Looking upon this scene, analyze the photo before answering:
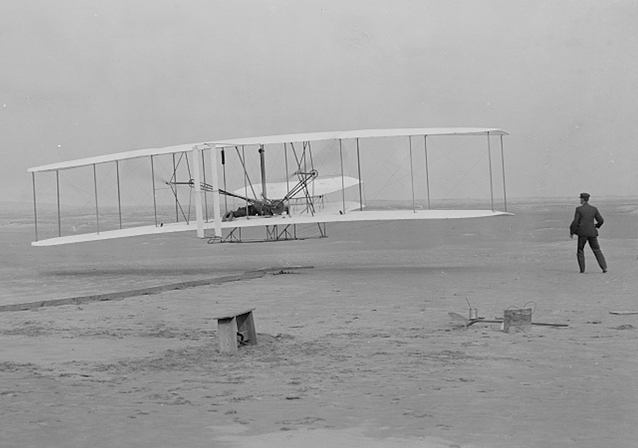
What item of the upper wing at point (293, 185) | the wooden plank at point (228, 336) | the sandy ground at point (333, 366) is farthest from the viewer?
the upper wing at point (293, 185)

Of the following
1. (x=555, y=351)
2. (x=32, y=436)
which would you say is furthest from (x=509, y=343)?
(x=32, y=436)

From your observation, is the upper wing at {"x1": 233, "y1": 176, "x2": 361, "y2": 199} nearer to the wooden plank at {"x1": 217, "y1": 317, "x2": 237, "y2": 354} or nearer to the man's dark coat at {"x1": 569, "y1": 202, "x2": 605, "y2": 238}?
the man's dark coat at {"x1": 569, "y1": 202, "x2": 605, "y2": 238}

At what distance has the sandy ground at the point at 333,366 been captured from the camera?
708cm

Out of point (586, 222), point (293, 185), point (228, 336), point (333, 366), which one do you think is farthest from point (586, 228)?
point (333, 366)

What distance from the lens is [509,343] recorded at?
1084cm

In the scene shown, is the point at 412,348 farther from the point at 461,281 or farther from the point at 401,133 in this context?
the point at 401,133

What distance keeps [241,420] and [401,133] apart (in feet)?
59.9

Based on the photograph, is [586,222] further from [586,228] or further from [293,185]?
[293,185]

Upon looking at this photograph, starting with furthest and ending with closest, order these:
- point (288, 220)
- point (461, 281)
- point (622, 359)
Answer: point (288, 220) → point (461, 281) → point (622, 359)

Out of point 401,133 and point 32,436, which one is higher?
point 401,133

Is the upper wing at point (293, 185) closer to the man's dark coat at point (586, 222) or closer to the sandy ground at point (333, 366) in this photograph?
the sandy ground at point (333, 366)

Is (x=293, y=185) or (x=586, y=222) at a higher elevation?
(x=293, y=185)

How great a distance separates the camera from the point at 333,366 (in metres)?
9.78

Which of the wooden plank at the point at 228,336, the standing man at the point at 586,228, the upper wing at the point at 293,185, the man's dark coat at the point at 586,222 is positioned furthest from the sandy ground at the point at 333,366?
the upper wing at the point at 293,185
